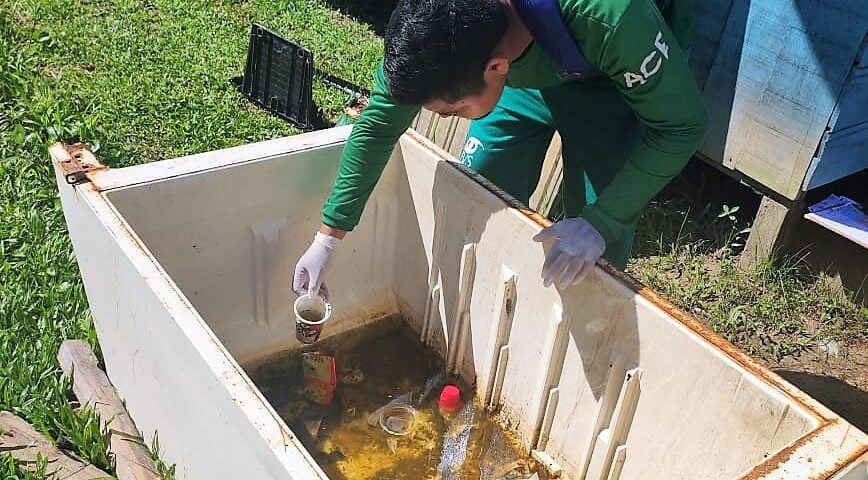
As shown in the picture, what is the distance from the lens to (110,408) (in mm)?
1915

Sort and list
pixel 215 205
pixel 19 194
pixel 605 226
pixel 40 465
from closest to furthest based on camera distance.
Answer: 1. pixel 605 226
2. pixel 40 465
3. pixel 215 205
4. pixel 19 194

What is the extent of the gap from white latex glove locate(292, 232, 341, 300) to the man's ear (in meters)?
0.68

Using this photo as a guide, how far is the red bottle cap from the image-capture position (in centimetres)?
201

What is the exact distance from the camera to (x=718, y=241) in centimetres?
296

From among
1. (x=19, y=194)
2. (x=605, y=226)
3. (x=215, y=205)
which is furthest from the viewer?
(x=19, y=194)

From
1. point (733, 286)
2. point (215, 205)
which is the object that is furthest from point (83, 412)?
point (733, 286)

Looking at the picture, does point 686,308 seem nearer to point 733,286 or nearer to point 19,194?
point 733,286

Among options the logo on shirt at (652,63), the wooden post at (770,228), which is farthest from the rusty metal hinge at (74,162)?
the wooden post at (770,228)

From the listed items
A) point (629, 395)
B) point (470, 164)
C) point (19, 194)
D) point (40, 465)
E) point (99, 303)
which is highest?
point (470, 164)

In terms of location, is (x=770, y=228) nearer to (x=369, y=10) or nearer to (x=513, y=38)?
(x=513, y=38)

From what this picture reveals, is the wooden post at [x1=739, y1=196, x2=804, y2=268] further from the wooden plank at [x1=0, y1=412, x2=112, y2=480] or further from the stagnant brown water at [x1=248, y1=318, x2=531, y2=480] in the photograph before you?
the wooden plank at [x1=0, y1=412, x2=112, y2=480]

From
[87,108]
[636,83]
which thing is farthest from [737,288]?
[87,108]

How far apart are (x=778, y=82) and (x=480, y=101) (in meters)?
1.53

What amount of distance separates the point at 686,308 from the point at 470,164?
105cm
